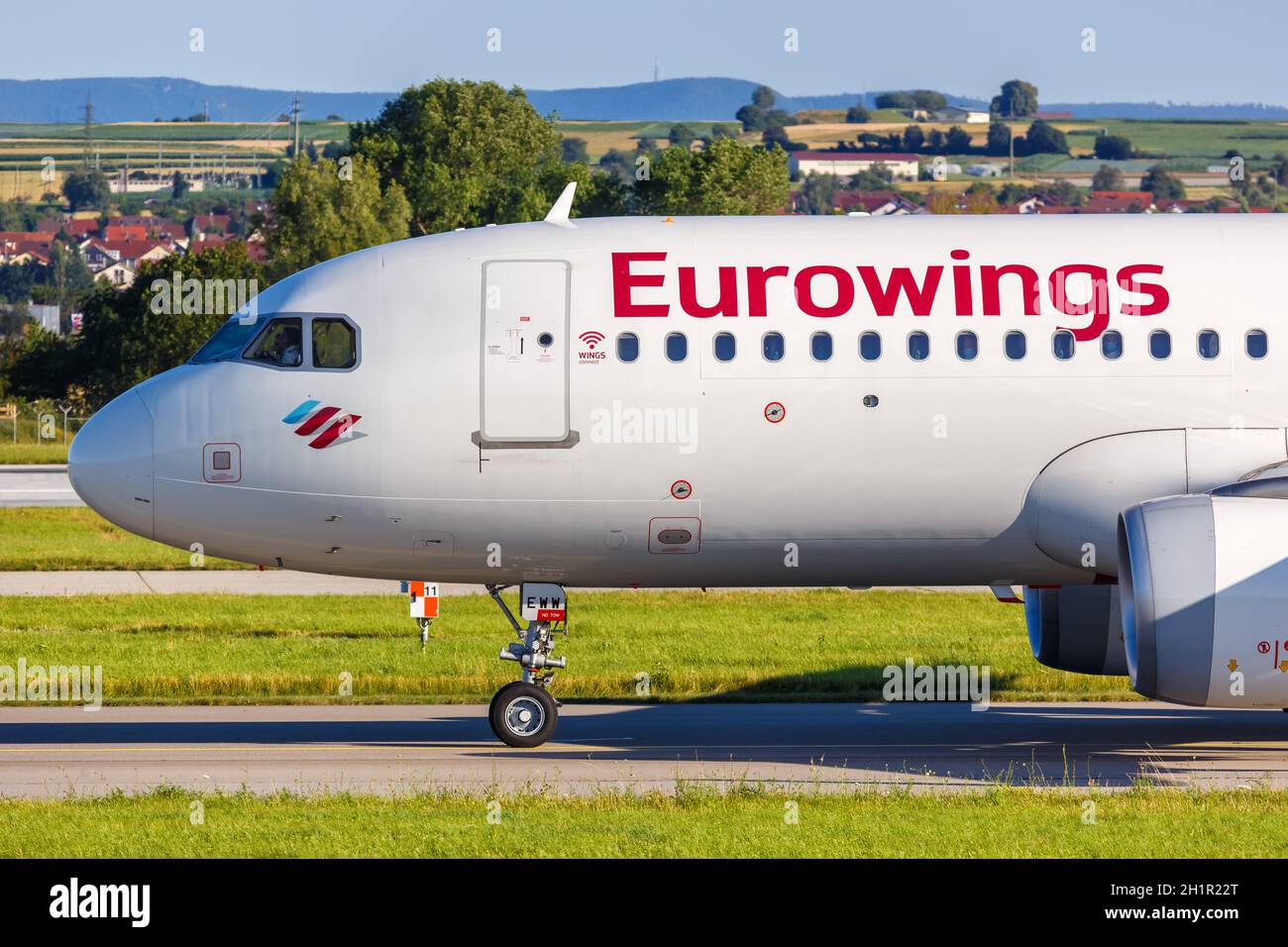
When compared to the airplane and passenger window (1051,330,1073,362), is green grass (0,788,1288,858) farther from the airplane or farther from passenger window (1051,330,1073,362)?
passenger window (1051,330,1073,362)

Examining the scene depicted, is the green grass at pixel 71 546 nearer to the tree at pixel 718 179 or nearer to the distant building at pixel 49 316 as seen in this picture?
the tree at pixel 718 179

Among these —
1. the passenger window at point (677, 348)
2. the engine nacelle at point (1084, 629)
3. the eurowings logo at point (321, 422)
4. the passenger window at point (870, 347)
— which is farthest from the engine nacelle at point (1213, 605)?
the eurowings logo at point (321, 422)

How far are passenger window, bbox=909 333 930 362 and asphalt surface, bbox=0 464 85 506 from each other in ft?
119

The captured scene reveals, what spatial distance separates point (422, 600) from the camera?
29.8 m

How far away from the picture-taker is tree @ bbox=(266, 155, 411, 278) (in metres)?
90.8

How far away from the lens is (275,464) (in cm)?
2105

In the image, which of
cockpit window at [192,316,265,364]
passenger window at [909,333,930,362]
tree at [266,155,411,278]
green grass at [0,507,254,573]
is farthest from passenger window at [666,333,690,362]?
tree at [266,155,411,278]

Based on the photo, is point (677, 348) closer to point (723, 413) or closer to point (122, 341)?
point (723, 413)

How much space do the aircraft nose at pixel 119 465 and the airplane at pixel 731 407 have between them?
31 millimetres

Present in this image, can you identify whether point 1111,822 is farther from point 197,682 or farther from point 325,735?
point 197,682

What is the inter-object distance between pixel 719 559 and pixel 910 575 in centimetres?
229

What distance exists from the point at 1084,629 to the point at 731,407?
6075 mm

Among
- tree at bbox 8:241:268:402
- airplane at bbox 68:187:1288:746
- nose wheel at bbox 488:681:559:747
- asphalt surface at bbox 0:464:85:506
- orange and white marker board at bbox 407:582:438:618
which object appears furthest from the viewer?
tree at bbox 8:241:268:402
